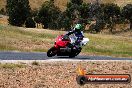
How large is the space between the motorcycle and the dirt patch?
4.40m

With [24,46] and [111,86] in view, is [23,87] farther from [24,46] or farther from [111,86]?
[24,46]

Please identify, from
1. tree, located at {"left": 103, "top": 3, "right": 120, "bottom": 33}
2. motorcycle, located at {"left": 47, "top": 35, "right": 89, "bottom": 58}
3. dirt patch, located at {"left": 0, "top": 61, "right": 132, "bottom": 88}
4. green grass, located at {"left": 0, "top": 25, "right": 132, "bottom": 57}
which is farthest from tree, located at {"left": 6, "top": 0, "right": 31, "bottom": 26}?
dirt patch, located at {"left": 0, "top": 61, "right": 132, "bottom": 88}

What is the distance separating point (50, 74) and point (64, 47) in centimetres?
803

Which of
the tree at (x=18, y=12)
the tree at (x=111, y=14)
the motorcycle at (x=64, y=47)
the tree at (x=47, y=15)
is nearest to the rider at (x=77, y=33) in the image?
the motorcycle at (x=64, y=47)

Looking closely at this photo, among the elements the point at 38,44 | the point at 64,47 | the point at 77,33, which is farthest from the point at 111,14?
the point at 64,47

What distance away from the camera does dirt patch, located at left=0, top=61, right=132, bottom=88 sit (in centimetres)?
1566

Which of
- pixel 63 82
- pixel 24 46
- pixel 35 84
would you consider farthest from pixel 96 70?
pixel 24 46

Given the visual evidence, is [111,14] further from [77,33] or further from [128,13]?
[77,33]

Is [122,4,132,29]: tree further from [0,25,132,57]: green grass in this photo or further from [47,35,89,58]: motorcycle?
[47,35,89,58]: motorcycle

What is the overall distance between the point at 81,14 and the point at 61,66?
109808mm

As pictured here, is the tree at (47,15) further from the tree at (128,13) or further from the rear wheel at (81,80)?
the rear wheel at (81,80)

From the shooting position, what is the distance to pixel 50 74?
17.3 m

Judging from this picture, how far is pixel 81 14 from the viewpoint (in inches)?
5064

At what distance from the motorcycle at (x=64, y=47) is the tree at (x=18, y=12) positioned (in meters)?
94.8
